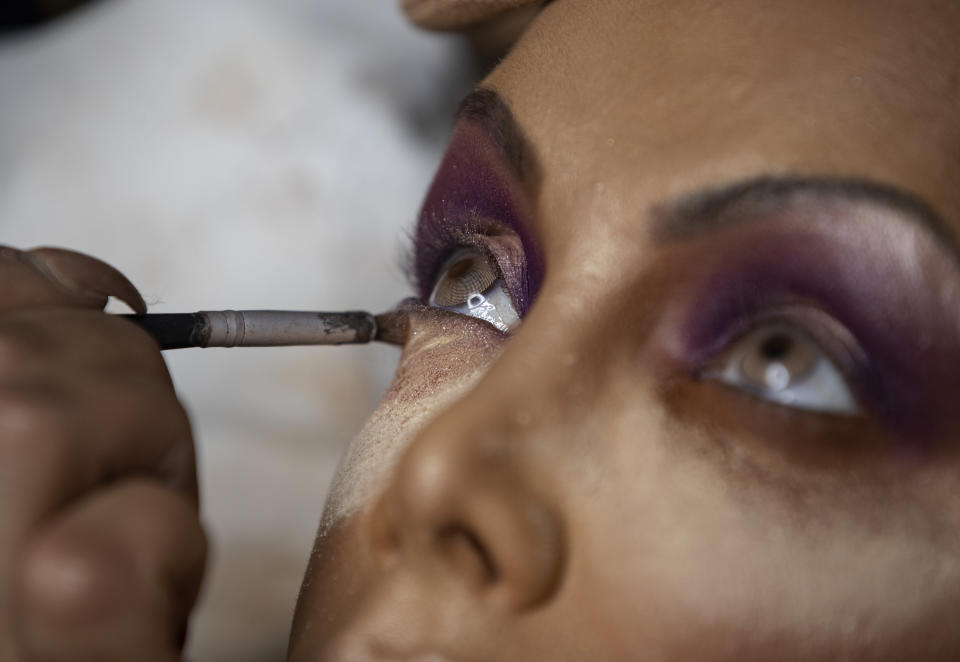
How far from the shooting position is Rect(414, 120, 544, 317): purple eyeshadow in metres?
0.77

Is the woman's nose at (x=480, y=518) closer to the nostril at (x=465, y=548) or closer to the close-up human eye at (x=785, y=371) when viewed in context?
the nostril at (x=465, y=548)

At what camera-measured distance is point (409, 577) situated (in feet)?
2.11

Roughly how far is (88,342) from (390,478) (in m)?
0.23

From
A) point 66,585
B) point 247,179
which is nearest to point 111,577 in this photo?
point 66,585

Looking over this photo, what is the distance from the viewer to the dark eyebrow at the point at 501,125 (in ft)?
2.49

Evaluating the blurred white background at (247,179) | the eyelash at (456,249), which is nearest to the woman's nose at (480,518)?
the eyelash at (456,249)

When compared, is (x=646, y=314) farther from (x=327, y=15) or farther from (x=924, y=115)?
(x=327, y=15)

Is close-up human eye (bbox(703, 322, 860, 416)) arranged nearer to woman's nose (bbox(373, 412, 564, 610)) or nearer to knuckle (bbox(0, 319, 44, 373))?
woman's nose (bbox(373, 412, 564, 610))

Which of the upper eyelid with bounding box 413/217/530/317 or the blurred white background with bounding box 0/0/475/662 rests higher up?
the blurred white background with bounding box 0/0/475/662

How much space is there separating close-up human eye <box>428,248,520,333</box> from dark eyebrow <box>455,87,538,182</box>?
120 mm

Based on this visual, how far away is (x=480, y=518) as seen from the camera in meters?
0.61

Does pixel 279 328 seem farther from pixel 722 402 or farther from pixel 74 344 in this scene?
pixel 722 402

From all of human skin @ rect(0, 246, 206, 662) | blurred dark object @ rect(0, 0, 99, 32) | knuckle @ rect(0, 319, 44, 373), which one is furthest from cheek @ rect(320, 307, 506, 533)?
blurred dark object @ rect(0, 0, 99, 32)

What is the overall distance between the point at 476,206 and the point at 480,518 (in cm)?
32
